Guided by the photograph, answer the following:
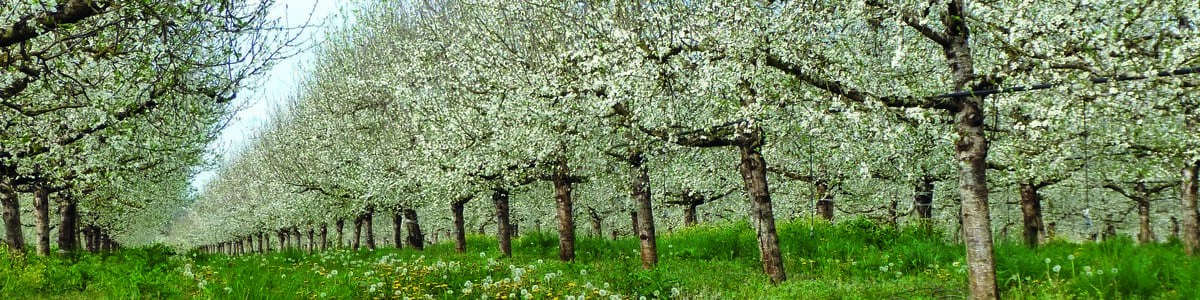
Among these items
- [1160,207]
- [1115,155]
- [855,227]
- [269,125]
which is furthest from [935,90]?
[269,125]

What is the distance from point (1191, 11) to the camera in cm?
866

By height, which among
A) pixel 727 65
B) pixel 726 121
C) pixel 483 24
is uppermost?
pixel 483 24

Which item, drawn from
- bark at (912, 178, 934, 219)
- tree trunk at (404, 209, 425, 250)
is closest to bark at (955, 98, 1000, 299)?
bark at (912, 178, 934, 219)

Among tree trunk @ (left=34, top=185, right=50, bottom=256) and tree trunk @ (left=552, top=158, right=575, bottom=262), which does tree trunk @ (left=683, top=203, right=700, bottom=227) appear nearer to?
tree trunk @ (left=552, top=158, right=575, bottom=262)

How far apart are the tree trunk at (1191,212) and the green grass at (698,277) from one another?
494 millimetres

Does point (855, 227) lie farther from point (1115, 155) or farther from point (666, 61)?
point (666, 61)

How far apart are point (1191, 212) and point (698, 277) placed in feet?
31.5

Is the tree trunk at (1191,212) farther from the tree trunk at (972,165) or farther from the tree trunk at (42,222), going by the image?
the tree trunk at (42,222)

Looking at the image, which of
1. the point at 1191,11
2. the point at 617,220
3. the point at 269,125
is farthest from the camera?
the point at 617,220

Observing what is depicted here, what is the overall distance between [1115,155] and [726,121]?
12.0 m

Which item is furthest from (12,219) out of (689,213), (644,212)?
(689,213)

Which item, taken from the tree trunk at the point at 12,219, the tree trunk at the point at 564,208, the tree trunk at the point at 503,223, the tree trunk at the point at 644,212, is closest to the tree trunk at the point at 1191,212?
the tree trunk at the point at 644,212

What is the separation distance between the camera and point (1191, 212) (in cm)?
1312

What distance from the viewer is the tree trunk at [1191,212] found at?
12695 millimetres
